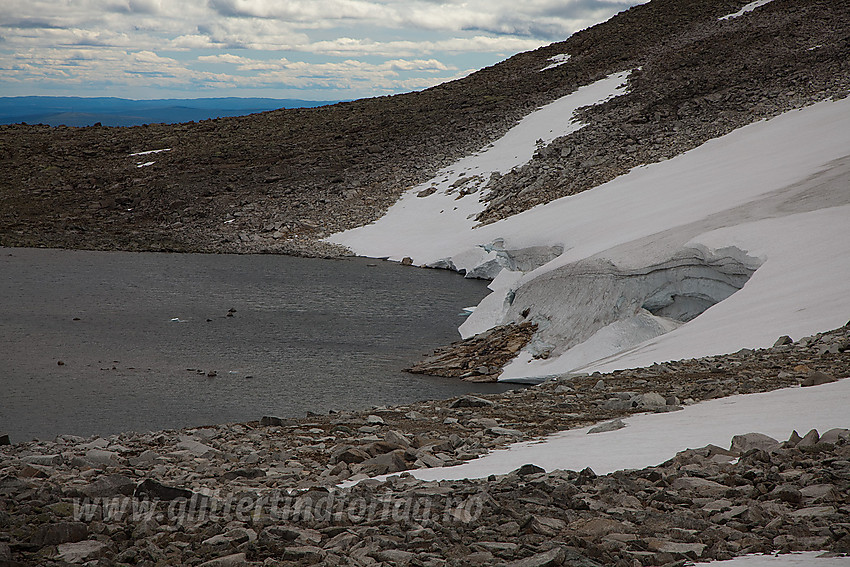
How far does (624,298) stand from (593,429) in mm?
8792

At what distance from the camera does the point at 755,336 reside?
1183 cm

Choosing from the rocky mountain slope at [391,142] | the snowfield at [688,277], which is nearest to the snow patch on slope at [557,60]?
the rocky mountain slope at [391,142]

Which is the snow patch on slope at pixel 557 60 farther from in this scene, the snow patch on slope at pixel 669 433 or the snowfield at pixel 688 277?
the snow patch on slope at pixel 669 433

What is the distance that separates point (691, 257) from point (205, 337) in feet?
41.5

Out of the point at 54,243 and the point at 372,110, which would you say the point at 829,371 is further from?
the point at 372,110

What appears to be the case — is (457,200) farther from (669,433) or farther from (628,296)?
(669,433)

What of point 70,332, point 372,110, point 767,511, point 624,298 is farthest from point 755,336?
point 372,110

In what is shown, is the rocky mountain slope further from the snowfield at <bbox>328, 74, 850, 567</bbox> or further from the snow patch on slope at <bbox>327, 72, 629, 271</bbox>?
the snowfield at <bbox>328, 74, 850, 567</bbox>

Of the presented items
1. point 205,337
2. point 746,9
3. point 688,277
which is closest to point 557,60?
point 746,9

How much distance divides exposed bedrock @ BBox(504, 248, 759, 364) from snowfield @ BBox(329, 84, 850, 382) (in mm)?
28

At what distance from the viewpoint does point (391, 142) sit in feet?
148

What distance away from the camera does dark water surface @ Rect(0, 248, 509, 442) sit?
14109 mm

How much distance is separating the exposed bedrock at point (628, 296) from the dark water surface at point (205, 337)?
7.60ft

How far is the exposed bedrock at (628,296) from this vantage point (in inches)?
599
